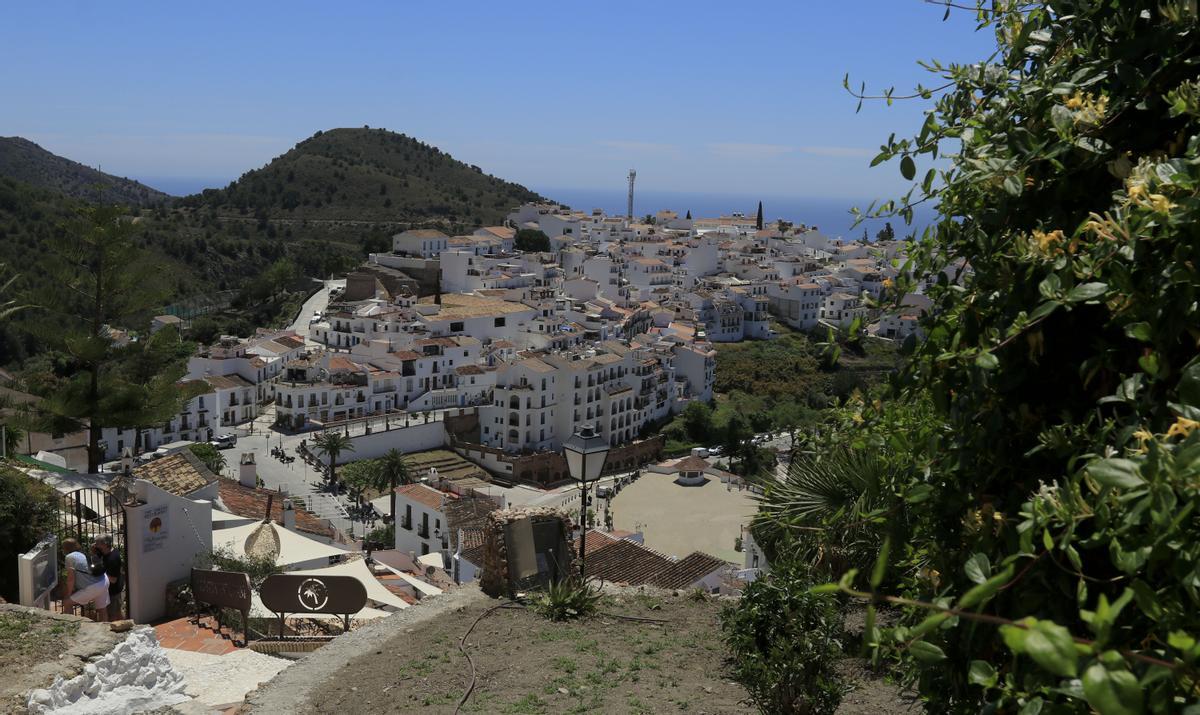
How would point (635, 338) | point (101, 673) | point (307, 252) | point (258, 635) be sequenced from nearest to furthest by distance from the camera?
point (101, 673), point (258, 635), point (635, 338), point (307, 252)

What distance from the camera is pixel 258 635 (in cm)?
799

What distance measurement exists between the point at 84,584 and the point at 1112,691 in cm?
788

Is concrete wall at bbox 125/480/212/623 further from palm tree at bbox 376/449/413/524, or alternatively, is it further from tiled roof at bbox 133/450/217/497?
palm tree at bbox 376/449/413/524

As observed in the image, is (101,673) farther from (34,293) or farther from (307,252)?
(307,252)

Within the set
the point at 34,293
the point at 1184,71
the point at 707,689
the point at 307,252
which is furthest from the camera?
the point at 307,252

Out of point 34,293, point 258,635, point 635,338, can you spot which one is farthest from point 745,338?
point 258,635

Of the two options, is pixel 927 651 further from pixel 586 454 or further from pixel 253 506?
pixel 253 506

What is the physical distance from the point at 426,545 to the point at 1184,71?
1020 inches

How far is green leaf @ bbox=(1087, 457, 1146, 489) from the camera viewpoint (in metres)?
1.37

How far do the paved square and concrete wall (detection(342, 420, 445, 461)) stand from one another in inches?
349

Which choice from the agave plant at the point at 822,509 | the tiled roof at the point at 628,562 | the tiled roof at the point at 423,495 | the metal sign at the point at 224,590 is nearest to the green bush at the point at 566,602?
the agave plant at the point at 822,509

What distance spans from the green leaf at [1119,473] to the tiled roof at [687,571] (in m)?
13.2

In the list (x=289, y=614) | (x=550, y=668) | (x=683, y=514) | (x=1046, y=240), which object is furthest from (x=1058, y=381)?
(x=683, y=514)

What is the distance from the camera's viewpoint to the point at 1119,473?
1382mm
